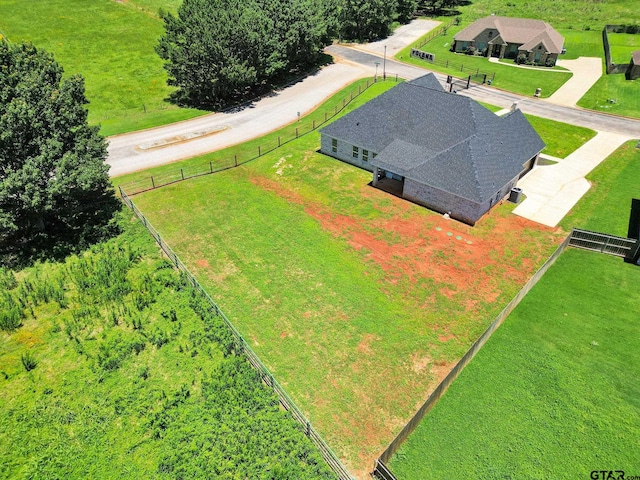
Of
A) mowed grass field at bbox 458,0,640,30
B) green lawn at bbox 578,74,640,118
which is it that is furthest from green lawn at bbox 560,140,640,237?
mowed grass field at bbox 458,0,640,30

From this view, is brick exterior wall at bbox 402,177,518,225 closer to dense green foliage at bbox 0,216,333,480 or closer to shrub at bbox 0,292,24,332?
dense green foliage at bbox 0,216,333,480

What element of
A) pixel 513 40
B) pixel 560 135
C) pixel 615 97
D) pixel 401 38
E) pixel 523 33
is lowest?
pixel 560 135

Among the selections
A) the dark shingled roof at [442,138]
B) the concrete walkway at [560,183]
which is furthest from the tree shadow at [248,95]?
the concrete walkway at [560,183]

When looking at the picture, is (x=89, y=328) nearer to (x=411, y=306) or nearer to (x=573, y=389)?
(x=411, y=306)

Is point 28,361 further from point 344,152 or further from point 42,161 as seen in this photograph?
point 344,152

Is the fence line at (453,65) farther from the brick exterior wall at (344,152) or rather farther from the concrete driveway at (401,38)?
the brick exterior wall at (344,152)

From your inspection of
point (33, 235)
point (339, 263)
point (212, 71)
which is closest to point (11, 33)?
point (212, 71)

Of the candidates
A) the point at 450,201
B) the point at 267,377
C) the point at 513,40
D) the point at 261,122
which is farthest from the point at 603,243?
the point at 513,40
